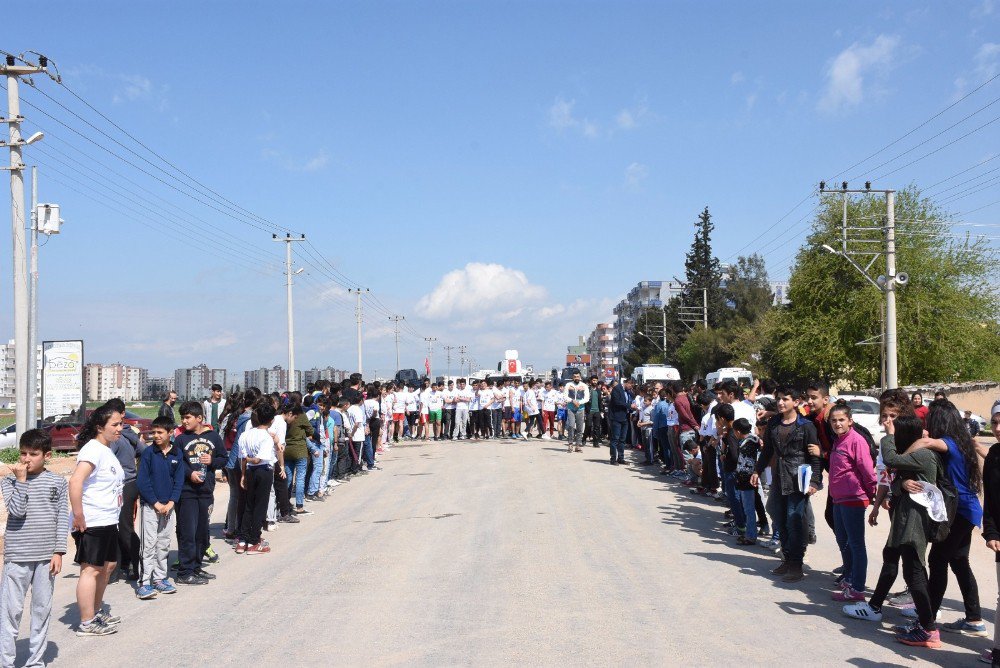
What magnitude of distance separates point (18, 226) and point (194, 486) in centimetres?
1514

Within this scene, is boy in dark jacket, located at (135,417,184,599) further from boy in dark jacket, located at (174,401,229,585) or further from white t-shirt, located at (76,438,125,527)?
white t-shirt, located at (76,438,125,527)

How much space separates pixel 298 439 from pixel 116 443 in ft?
14.7

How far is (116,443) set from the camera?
8359mm

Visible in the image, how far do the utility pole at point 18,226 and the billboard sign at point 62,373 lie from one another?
36.9 ft

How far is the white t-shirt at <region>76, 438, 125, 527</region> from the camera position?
674 centimetres

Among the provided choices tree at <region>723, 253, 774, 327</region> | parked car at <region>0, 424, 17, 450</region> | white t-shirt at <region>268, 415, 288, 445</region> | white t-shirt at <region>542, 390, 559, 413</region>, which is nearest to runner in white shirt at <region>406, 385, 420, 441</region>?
white t-shirt at <region>542, 390, 559, 413</region>

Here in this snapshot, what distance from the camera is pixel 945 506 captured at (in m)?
6.31

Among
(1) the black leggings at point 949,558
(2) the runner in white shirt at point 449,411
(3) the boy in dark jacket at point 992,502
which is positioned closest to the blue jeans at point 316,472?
(1) the black leggings at point 949,558

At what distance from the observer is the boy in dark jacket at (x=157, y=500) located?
7.90 meters

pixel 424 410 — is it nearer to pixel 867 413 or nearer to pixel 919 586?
pixel 867 413

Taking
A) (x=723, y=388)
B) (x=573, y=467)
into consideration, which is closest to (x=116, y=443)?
(x=723, y=388)

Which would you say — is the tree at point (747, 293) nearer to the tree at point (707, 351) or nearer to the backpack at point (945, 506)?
the tree at point (707, 351)

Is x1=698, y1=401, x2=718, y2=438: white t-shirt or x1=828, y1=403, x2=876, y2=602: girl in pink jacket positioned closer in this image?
x1=828, y1=403, x2=876, y2=602: girl in pink jacket

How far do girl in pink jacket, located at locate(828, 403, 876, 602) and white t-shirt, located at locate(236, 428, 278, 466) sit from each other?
6.51 metres
